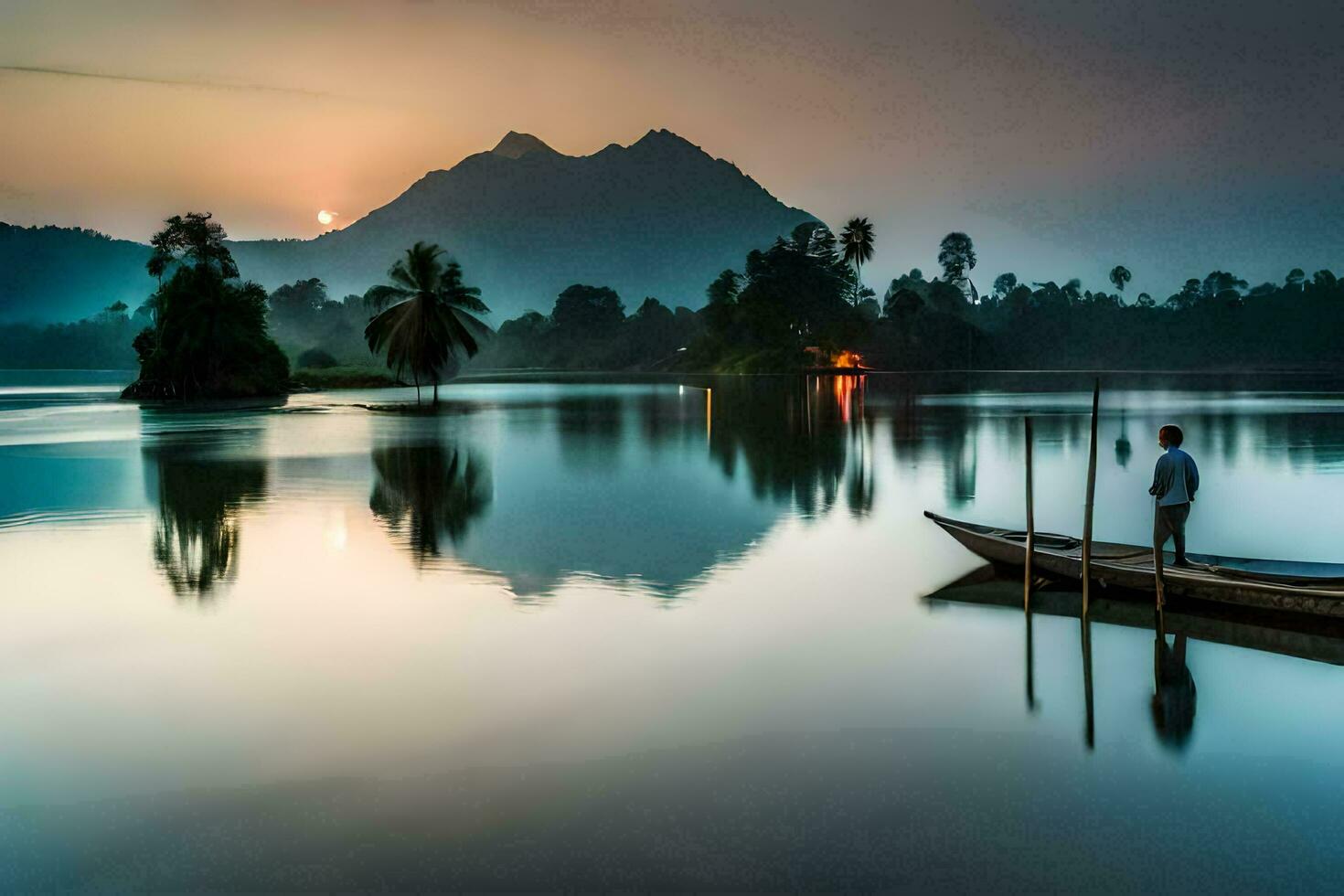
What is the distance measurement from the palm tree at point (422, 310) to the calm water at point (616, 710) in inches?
1637

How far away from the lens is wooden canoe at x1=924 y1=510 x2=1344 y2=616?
11906mm

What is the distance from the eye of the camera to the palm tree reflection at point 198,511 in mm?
16219

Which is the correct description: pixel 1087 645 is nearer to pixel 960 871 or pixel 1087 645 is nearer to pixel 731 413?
pixel 960 871

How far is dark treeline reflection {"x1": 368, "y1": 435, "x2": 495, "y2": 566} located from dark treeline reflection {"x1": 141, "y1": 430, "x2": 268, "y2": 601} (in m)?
2.83

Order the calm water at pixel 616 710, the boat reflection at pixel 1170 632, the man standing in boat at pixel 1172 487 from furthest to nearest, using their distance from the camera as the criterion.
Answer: the man standing in boat at pixel 1172 487
the boat reflection at pixel 1170 632
the calm water at pixel 616 710

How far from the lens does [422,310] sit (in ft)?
210

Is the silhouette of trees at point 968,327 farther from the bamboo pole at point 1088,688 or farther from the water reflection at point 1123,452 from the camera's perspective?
the bamboo pole at point 1088,688

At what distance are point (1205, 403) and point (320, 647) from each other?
222 feet

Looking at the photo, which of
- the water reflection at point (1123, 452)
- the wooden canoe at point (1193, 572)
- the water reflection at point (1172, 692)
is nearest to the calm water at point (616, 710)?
the water reflection at point (1172, 692)

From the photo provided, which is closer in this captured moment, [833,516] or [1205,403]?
[833,516]

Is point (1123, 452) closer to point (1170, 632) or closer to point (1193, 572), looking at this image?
point (1193, 572)

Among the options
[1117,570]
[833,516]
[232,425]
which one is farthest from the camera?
[232,425]

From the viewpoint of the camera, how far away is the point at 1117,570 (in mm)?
13281

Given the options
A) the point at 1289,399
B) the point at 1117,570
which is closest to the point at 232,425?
the point at 1117,570
